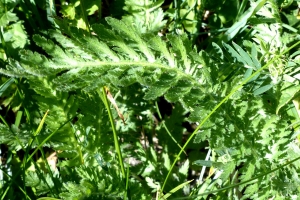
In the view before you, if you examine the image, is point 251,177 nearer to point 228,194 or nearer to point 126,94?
point 228,194

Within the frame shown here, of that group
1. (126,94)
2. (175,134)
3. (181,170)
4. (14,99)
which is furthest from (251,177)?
(14,99)

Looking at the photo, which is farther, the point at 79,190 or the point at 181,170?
the point at 181,170

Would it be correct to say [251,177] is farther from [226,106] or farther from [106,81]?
[106,81]

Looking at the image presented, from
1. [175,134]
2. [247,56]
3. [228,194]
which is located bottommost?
[228,194]

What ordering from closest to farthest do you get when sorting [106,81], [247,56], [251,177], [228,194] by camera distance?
[106,81] < [251,177] < [247,56] < [228,194]

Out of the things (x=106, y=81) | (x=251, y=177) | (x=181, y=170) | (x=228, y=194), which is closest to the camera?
(x=106, y=81)

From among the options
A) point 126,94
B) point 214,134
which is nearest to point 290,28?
point 214,134

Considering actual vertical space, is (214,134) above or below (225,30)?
below
